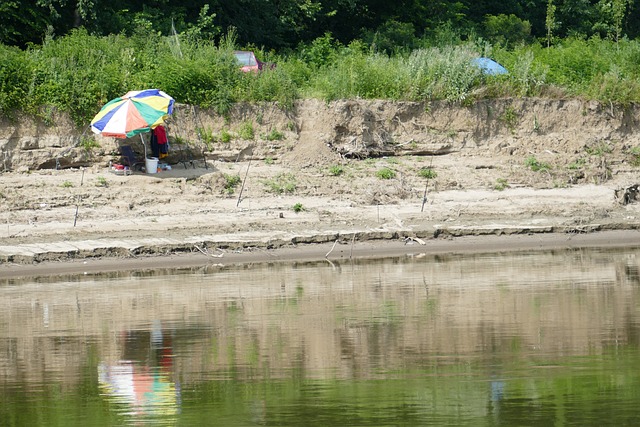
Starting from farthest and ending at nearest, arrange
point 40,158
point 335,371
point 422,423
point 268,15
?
1. point 268,15
2. point 40,158
3. point 335,371
4. point 422,423

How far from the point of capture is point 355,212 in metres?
19.8

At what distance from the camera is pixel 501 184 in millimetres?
21359

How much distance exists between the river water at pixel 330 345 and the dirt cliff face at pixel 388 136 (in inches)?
169

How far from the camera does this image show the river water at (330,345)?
9.86m

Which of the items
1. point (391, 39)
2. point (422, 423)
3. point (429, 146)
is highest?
point (391, 39)

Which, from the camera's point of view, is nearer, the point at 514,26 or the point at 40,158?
the point at 40,158

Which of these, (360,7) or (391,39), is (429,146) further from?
(360,7)

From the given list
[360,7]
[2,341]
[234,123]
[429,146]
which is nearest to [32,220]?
[234,123]

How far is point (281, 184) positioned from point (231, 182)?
2.97 ft

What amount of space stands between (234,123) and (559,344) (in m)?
11.5

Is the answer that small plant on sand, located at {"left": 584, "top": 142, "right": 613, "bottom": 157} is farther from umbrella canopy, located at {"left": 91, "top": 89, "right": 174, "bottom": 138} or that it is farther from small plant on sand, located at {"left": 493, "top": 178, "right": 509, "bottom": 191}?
umbrella canopy, located at {"left": 91, "top": 89, "right": 174, "bottom": 138}

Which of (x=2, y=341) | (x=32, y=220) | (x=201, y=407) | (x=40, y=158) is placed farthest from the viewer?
(x=40, y=158)

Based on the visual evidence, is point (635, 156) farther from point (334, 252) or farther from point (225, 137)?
point (225, 137)

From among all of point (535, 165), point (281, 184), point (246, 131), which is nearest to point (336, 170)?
point (281, 184)
